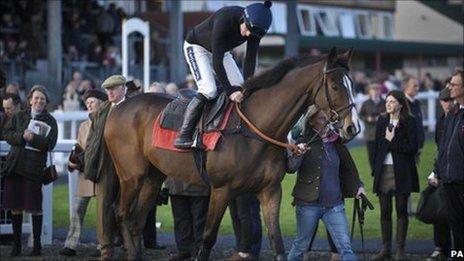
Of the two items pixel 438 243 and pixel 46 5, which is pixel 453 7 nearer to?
pixel 46 5

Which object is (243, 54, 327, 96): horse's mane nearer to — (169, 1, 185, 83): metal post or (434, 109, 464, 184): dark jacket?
(434, 109, 464, 184): dark jacket

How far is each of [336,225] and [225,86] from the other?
156cm

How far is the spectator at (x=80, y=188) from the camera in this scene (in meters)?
11.4

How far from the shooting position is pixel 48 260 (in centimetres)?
1080

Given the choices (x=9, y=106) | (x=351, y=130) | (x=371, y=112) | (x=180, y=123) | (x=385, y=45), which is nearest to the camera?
(x=351, y=130)

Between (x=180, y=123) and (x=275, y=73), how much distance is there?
1.08m

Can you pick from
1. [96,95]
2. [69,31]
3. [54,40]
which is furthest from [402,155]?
[69,31]

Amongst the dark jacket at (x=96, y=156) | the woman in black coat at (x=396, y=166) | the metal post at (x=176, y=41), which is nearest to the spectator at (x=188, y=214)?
the dark jacket at (x=96, y=156)

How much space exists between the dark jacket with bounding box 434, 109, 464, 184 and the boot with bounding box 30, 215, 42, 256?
13.8ft

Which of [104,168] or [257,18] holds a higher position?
[257,18]

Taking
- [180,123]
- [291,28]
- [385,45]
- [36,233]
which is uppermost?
[385,45]

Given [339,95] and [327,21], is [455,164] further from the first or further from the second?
[327,21]

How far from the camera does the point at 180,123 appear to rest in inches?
395

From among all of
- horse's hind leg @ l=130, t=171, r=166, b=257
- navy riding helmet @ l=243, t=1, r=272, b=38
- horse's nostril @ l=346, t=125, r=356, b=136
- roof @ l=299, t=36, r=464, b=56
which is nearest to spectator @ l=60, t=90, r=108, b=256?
horse's hind leg @ l=130, t=171, r=166, b=257
